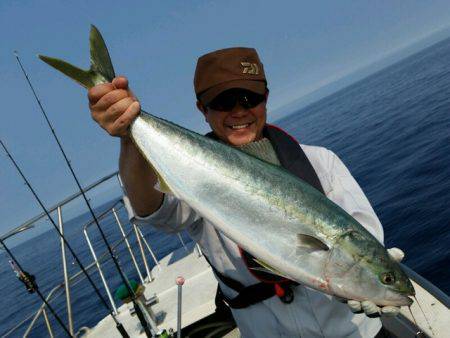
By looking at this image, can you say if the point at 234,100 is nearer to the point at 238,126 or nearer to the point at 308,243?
the point at 238,126

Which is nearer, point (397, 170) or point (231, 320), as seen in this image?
point (231, 320)

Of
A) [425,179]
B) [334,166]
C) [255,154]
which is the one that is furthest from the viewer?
[425,179]

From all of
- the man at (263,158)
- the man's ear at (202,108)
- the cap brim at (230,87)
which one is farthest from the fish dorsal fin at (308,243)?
the man's ear at (202,108)

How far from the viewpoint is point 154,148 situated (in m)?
2.70

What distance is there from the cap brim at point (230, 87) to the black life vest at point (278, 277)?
396mm

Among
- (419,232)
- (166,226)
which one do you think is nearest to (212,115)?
(166,226)

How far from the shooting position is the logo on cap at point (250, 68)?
10.2ft

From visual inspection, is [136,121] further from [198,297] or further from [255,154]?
[198,297]

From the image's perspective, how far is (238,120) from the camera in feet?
10.4

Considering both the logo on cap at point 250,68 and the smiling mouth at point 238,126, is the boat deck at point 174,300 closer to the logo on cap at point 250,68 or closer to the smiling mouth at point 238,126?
the smiling mouth at point 238,126

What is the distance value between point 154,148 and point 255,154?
0.76 metres

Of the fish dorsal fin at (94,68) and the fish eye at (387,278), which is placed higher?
the fish dorsal fin at (94,68)

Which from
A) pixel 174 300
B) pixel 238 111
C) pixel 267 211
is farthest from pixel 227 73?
pixel 174 300

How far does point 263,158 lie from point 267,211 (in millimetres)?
451
